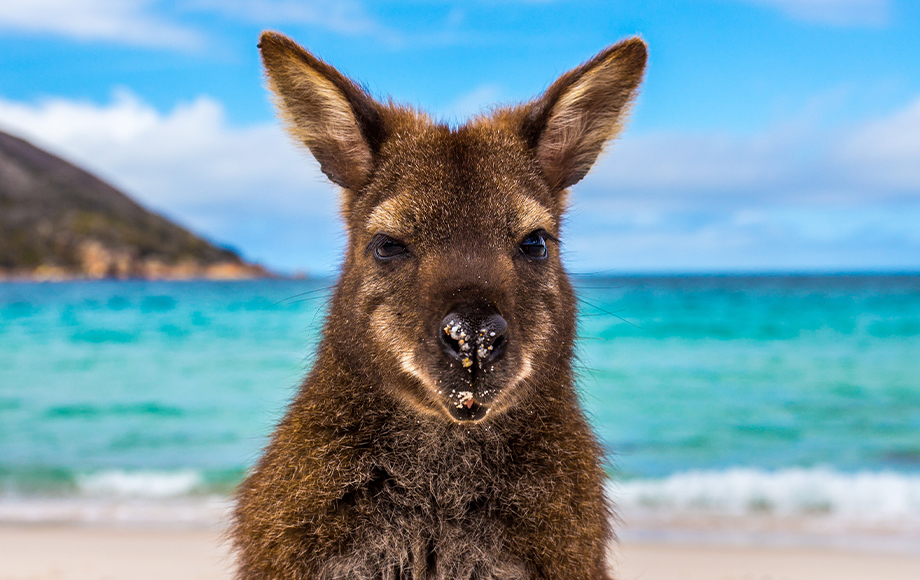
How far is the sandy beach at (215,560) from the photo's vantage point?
8281mm

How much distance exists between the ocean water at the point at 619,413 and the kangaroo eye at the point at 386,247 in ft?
2.29

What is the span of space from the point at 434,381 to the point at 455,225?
Result: 827 mm

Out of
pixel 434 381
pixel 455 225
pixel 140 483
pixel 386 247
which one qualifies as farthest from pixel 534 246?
pixel 140 483

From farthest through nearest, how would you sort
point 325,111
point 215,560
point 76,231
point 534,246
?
point 76,231
point 215,560
point 325,111
point 534,246

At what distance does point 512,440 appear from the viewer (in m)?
4.02

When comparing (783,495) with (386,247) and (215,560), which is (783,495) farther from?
(386,247)

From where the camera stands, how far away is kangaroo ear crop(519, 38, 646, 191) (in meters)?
4.21

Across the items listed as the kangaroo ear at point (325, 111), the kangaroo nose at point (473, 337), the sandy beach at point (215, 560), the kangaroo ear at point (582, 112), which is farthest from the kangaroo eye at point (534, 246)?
the sandy beach at point (215, 560)

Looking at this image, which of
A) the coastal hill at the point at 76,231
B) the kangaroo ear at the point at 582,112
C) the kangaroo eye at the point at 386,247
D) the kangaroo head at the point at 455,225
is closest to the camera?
the kangaroo head at the point at 455,225

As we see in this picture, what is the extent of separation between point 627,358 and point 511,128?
2062 centimetres

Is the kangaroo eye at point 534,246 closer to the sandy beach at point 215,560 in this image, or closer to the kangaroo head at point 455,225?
the kangaroo head at point 455,225

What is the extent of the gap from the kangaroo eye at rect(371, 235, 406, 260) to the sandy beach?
17.0 ft

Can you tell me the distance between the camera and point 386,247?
4.03 metres

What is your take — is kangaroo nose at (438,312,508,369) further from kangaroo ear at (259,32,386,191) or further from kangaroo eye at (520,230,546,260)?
kangaroo ear at (259,32,386,191)
